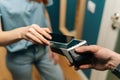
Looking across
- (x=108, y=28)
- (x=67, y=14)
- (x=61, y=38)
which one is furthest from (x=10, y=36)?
(x=67, y=14)

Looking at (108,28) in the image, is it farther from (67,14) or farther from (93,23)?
(67,14)

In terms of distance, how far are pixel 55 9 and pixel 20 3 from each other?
113cm

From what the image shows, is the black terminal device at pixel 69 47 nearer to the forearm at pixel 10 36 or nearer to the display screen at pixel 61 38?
the display screen at pixel 61 38

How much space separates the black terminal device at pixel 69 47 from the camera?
3.20 feet

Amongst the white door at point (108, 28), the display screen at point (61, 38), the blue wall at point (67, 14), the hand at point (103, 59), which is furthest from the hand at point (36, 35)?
the blue wall at point (67, 14)

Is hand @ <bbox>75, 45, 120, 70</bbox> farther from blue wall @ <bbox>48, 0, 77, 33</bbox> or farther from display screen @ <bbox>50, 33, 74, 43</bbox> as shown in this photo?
blue wall @ <bbox>48, 0, 77, 33</bbox>

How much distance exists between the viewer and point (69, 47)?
3.20ft

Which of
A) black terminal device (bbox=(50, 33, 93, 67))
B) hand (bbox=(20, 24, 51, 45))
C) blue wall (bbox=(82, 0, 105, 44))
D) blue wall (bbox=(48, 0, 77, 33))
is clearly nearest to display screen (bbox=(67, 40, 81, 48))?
black terminal device (bbox=(50, 33, 93, 67))

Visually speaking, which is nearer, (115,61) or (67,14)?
(115,61)

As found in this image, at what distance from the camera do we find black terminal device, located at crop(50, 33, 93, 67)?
0.98m

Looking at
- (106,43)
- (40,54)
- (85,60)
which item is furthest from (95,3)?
(85,60)

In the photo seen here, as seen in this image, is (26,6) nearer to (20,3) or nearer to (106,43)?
(20,3)

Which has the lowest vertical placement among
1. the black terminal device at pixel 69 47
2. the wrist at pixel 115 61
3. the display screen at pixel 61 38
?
the wrist at pixel 115 61

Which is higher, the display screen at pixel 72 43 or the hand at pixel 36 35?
the hand at pixel 36 35
